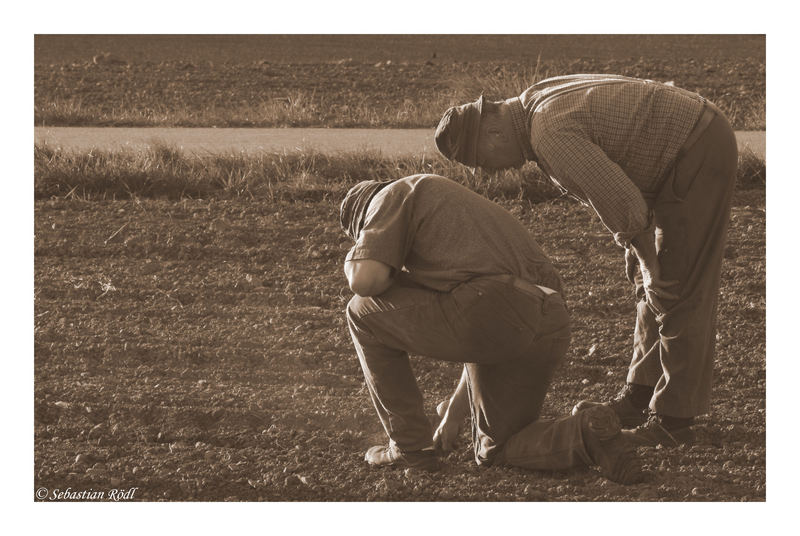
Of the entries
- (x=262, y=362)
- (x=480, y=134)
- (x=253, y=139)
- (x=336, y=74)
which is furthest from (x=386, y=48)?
(x=480, y=134)

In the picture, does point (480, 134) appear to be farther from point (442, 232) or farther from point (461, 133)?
point (442, 232)

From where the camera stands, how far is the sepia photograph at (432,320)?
339 centimetres

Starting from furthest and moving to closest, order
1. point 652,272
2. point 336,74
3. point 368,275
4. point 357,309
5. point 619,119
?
point 336,74
point 652,272
point 619,119
point 357,309
point 368,275

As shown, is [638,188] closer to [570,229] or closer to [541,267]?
[541,267]

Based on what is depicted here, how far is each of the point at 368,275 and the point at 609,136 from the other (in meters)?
0.97

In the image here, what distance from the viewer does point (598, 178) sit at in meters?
3.45

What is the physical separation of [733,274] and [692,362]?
6.66 feet

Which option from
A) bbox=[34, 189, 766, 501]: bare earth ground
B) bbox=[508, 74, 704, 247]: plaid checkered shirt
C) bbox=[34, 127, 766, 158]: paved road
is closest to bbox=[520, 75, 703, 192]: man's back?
bbox=[508, 74, 704, 247]: plaid checkered shirt

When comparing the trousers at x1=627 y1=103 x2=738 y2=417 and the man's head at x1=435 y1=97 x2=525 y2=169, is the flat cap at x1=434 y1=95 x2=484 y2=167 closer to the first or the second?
the man's head at x1=435 y1=97 x2=525 y2=169

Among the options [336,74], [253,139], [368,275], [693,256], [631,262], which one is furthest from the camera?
[336,74]

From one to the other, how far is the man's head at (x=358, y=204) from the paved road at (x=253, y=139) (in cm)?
389

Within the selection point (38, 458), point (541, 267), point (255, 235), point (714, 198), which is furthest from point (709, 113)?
point (255, 235)

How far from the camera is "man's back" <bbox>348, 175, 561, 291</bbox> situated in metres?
3.29

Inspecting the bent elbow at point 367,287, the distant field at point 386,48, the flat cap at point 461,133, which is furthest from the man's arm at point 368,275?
the distant field at point 386,48
